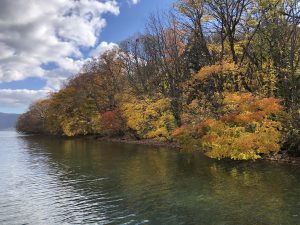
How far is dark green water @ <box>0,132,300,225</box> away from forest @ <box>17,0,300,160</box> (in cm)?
275

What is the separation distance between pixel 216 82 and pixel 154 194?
1888cm

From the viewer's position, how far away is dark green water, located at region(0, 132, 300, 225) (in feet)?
50.4

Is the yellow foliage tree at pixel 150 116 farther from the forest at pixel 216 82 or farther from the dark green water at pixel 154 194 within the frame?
the dark green water at pixel 154 194

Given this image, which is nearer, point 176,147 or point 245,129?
point 245,129

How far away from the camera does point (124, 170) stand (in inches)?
1139

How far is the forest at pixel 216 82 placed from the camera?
26.9m

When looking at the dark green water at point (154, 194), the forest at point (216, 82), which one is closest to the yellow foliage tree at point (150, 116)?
the forest at point (216, 82)

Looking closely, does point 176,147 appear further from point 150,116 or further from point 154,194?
point 154,194

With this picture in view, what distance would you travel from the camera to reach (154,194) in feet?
64.6

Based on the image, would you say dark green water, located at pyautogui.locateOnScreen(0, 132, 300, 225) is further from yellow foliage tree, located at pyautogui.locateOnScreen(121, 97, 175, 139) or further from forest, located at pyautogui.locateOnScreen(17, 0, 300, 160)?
yellow foliage tree, located at pyautogui.locateOnScreen(121, 97, 175, 139)

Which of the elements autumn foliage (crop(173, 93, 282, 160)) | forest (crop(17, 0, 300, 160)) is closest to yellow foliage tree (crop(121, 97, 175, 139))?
forest (crop(17, 0, 300, 160))

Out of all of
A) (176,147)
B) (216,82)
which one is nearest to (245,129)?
(216,82)

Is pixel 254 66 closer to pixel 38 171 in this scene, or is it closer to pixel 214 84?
pixel 214 84

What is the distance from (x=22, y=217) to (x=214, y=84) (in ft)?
81.9
